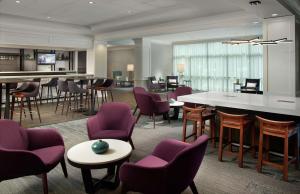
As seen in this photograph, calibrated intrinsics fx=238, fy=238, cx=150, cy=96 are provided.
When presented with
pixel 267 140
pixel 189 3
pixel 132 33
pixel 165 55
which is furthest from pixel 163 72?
pixel 267 140

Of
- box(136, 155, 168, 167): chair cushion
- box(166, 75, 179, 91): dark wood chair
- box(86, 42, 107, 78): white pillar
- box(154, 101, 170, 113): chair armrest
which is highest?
box(86, 42, 107, 78): white pillar

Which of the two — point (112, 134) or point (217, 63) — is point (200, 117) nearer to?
point (112, 134)

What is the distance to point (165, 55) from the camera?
46.4ft

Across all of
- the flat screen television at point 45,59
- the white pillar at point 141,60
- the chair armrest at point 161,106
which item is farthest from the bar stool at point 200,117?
the flat screen television at point 45,59

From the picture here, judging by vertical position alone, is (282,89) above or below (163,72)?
below

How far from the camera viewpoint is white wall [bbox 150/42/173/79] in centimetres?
1302

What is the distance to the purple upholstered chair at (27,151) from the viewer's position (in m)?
2.39

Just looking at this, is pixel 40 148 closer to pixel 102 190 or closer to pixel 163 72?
pixel 102 190

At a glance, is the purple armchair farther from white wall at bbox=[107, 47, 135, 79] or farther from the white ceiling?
white wall at bbox=[107, 47, 135, 79]

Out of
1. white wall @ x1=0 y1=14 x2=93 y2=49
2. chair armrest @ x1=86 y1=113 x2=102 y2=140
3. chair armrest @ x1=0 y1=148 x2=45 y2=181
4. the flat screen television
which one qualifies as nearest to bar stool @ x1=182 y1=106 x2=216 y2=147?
chair armrest @ x1=86 y1=113 x2=102 y2=140

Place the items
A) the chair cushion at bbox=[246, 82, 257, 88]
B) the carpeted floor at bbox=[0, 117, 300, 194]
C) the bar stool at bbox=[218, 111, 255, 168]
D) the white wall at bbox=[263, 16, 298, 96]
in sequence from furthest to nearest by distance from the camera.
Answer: the chair cushion at bbox=[246, 82, 257, 88] < the white wall at bbox=[263, 16, 298, 96] < the bar stool at bbox=[218, 111, 255, 168] < the carpeted floor at bbox=[0, 117, 300, 194]

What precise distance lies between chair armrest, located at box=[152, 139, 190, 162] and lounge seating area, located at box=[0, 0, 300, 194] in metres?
0.01

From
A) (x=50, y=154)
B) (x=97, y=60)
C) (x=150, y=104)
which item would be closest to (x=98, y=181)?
(x=50, y=154)

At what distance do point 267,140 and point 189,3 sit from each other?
4227mm
